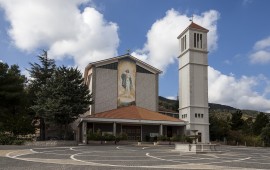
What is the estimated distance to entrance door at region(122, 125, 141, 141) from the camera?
51.6 m

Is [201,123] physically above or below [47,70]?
below

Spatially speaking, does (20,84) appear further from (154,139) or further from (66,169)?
(66,169)

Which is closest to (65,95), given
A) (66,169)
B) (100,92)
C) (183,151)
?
(100,92)

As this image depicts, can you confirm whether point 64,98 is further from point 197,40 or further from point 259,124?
point 259,124

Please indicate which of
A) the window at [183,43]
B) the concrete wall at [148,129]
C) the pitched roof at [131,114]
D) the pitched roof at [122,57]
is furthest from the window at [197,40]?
the concrete wall at [148,129]

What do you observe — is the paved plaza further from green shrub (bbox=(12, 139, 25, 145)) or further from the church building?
the church building

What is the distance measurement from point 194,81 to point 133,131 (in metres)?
13.4

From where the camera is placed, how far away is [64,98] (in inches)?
1630

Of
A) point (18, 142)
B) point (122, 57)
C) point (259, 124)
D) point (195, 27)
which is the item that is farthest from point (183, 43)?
point (18, 142)

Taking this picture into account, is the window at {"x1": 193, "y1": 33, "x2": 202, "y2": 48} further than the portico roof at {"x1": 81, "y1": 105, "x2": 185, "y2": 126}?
Yes

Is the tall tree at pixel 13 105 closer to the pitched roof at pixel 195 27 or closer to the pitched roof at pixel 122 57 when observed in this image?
the pitched roof at pixel 122 57

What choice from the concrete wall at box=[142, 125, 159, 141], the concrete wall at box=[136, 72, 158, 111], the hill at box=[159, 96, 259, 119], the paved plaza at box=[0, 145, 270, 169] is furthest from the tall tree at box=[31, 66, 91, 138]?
the hill at box=[159, 96, 259, 119]

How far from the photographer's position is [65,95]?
1666 inches

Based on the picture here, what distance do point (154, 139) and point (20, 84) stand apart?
66.4ft
